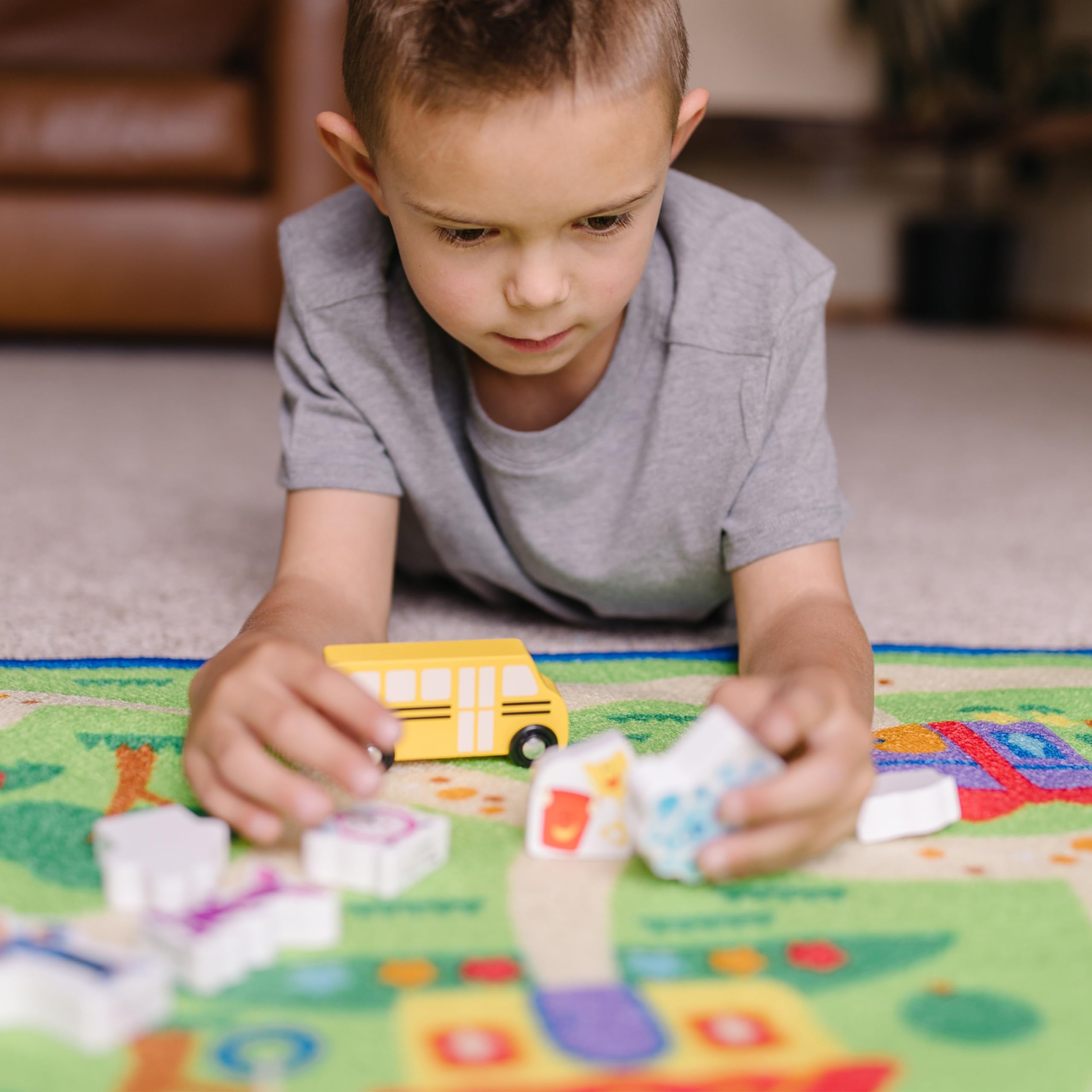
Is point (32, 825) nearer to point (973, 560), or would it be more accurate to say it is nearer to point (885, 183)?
point (973, 560)

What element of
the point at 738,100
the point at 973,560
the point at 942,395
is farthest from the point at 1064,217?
the point at 973,560

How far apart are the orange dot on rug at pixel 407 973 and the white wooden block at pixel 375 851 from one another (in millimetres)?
48

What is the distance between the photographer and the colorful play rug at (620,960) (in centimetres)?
39

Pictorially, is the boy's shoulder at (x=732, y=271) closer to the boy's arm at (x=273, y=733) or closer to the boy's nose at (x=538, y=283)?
the boy's nose at (x=538, y=283)

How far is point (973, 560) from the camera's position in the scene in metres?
1.12

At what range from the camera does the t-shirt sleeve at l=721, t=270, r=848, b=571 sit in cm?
78

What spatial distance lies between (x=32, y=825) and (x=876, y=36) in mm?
3385

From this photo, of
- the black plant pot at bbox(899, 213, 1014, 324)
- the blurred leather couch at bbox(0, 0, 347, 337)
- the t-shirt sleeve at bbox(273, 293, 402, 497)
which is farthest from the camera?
the black plant pot at bbox(899, 213, 1014, 324)

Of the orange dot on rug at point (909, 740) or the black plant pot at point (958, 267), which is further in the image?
the black plant pot at point (958, 267)

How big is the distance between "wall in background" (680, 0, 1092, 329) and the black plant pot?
10 centimetres

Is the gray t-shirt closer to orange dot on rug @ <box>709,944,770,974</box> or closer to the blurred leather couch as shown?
orange dot on rug @ <box>709,944,770,974</box>

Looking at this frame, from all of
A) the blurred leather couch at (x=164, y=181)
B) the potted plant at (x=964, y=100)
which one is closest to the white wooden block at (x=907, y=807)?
the blurred leather couch at (x=164, y=181)

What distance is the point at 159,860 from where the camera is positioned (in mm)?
476

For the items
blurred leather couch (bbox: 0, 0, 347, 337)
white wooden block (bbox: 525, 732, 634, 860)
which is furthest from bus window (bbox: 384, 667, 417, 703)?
blurred leather couch (bbox: 0, 0, 347, 337)
